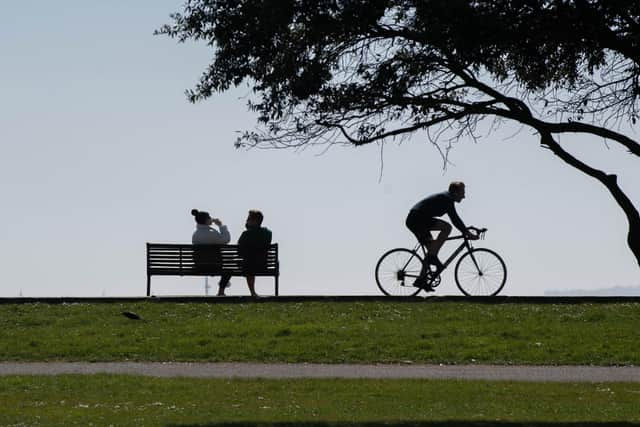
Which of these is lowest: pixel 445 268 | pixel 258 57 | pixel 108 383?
pixel 108 383

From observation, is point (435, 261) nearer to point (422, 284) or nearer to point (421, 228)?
point (422, 284)

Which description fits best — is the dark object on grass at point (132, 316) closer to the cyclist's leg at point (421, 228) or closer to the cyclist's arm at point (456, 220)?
the cyclist's leg at point (421, 228)

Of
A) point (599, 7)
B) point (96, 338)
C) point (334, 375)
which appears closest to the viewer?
point (599, 7)

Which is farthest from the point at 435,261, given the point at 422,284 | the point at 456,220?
the point at 456,220

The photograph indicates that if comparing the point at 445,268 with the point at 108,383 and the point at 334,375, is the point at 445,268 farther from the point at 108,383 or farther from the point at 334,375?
the point at 108,383

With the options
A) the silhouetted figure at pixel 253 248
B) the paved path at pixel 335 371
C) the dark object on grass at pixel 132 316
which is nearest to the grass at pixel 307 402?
the paved path at pixel 335 371

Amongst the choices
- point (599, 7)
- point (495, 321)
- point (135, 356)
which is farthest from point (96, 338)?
point (599, 7)

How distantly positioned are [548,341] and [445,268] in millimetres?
4723

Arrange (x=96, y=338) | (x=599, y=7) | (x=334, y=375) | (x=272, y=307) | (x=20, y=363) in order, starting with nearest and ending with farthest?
1. (x=599, y=7)
2. (x=334, y=375)
3. (x=20, y=363)
4. (x=96, y=338)
5. (x=272, y=307)

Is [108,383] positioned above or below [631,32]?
below

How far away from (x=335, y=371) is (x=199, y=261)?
770cm

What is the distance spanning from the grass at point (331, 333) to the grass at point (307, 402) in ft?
7.31

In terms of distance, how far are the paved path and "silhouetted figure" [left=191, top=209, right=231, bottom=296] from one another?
655 centimetres

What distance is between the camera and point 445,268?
75.1 feet
